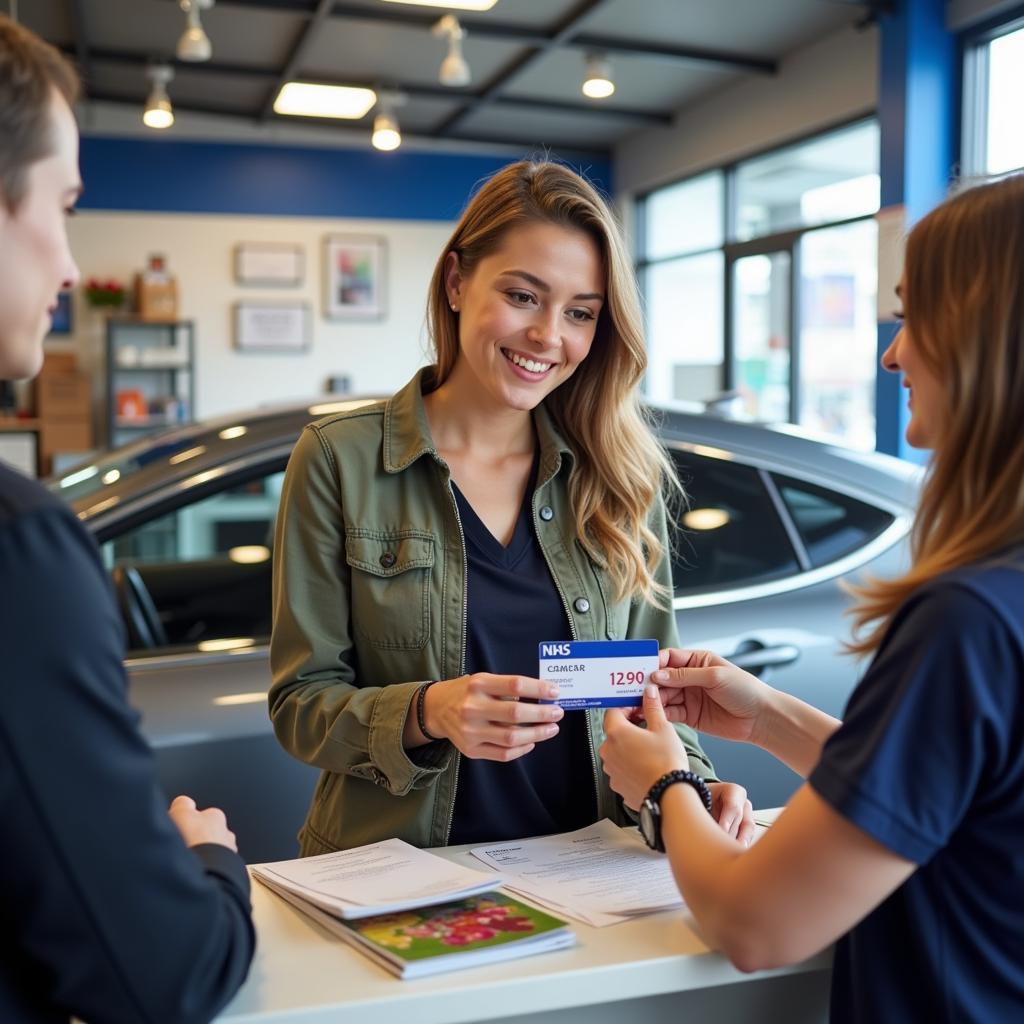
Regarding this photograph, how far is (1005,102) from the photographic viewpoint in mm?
6570

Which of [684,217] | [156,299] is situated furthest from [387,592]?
[684,217]

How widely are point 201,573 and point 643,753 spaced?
2160 millimetres

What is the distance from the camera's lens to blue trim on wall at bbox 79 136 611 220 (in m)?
10.1

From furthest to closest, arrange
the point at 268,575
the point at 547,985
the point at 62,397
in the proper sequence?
the point at 62,397 → the point at 268,575 → the point at 547,985

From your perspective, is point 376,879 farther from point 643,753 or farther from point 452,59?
point 452,59

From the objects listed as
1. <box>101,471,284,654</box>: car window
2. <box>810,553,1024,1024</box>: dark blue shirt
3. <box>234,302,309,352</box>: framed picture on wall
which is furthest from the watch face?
<box>234,302,309,352</box>: framed picture on wall

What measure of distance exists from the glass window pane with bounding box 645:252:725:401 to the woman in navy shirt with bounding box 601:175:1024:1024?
347 inches

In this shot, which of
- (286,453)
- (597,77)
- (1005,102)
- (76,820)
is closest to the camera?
(76,820)

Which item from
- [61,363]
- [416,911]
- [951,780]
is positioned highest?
[61,363]

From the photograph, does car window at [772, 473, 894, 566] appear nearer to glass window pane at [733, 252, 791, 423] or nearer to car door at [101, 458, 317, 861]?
car door at [101, 458, 317, 861]

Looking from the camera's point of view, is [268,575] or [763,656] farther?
[268,575]

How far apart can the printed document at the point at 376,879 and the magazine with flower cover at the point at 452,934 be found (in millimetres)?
14

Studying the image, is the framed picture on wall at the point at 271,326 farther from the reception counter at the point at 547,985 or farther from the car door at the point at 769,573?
→ the reception counter at the point at 547,985

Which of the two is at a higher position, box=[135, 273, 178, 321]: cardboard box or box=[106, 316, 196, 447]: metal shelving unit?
box=[135, 273, 178, 321]: cardboard box
